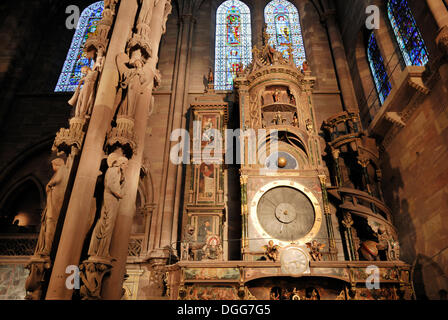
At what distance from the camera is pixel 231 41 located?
1376 centimetres

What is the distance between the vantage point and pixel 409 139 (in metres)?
8.13

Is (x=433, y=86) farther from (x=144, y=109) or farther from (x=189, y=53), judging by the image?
(x=189, y=53)

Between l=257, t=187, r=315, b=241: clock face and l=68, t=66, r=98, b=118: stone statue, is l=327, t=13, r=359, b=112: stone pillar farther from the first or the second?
l=68, t=66, r=98, b=118: stone statue

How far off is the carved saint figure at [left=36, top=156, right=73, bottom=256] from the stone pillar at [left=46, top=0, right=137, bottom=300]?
0.69ft

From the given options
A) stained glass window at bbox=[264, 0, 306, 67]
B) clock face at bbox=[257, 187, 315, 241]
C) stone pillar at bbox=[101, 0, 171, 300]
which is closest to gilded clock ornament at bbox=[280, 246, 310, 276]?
clock face at bbox=[257, 187, 315, 241]

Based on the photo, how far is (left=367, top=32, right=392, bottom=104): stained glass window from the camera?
10.3 metres

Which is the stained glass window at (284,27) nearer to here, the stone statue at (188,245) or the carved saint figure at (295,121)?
the carved saint figure at (295,121)

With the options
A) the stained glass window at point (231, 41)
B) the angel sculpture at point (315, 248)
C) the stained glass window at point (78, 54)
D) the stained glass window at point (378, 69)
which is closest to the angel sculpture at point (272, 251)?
the angel sculpture at point (315, 248)

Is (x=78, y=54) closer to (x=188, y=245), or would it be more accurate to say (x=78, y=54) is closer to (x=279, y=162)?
(x=279, y=162)

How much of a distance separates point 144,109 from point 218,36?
1027cm

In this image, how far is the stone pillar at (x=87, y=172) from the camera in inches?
133

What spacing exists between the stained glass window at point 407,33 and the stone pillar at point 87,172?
741 cm

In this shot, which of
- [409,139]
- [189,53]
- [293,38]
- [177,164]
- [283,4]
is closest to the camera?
[409,139]
